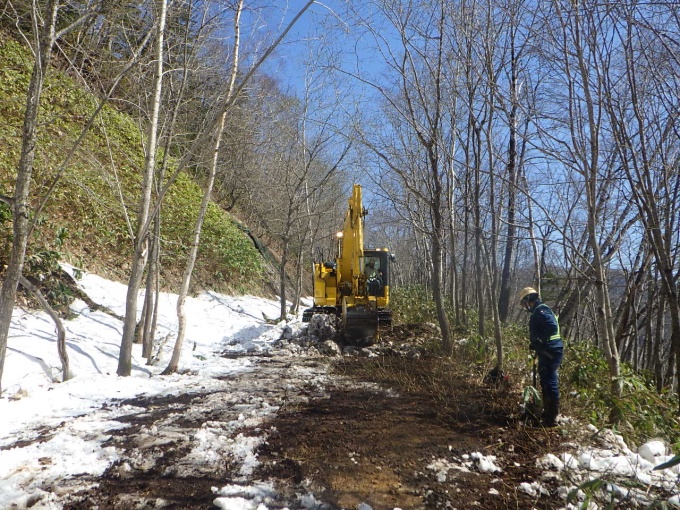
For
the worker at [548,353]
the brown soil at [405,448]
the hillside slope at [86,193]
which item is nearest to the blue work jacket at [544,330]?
the worker at [548,353]

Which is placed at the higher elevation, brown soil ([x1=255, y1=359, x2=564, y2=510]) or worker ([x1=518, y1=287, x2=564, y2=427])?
worker ([x1=518, y1=287, x2=564, y2=427])

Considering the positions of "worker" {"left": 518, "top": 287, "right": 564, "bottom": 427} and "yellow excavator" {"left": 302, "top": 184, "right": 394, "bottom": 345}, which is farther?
"yellow excavator" {"left": 302, "top": 184, "right": 394, "bottom": 345}

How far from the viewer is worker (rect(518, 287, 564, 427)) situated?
15.3 ft

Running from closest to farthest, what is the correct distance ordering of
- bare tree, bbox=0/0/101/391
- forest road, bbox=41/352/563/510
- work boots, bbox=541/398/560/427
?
forest road, bbox=41/352/563/510 → bare tree, bbox=0/0/101/391 → work boots, bbox=541/398/560/427

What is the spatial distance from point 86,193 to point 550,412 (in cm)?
1068

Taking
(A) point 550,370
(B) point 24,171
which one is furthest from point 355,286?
(B) point 24,171

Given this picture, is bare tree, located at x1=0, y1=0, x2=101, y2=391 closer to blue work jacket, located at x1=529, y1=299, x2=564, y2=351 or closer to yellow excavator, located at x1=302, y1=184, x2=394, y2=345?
blue work jacket, located at x1=529, y1=299, x2=564, y2=351

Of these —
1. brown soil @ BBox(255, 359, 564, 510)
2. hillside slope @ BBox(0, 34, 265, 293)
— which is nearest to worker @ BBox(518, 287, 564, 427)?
brown soil @ BBox(255, 359, 564, 510)

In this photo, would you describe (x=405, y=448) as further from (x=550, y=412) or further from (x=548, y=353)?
(x=548, y=353)

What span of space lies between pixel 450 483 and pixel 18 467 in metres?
3.37

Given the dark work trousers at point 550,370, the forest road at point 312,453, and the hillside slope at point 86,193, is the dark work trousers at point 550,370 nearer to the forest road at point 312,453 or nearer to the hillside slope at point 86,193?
the forest road at point 312,453

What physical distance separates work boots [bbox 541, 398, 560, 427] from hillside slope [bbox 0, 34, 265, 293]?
18.8 ft

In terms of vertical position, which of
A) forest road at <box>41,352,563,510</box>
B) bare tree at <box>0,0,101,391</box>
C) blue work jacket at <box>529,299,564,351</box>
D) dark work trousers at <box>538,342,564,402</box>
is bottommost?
forest road at <box>41,352,563,510</box>

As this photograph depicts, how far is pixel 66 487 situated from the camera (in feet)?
10.1
